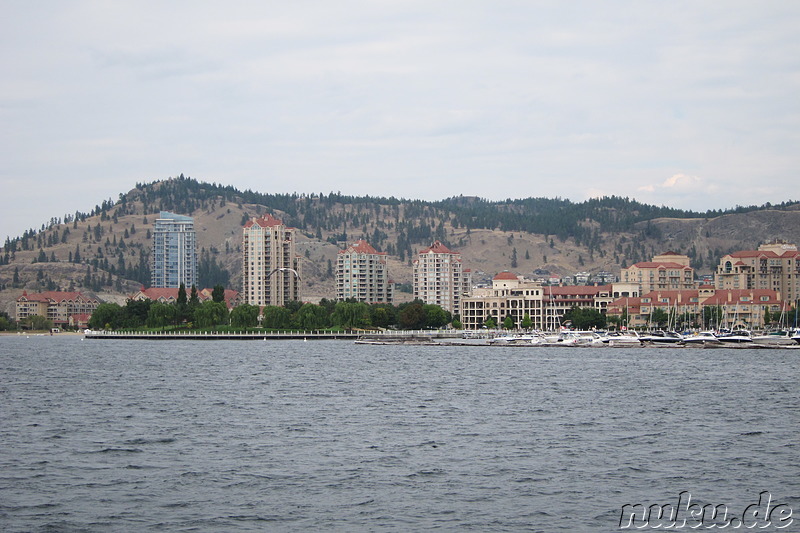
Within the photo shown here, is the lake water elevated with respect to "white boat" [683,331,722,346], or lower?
lower

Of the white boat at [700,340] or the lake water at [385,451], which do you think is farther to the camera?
the white boat at [700,340]

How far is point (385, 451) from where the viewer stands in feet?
142

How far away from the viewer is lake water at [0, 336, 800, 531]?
31641mm

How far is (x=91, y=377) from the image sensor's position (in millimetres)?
89875

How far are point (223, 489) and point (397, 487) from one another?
6254 millimetres

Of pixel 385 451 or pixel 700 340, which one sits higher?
pixel 700 340

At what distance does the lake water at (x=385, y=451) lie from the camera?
104 ft

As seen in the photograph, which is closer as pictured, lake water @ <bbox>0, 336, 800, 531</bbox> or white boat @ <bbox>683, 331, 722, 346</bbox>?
lake water @ <bbox>0, 336, 800, 531</bbox>

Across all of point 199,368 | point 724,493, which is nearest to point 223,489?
point 724,493

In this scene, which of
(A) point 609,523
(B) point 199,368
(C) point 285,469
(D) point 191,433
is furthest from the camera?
(B) point 199,368

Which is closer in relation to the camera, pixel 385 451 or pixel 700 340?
pixel 385 451

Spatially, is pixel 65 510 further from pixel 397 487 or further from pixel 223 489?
pixel 397 487

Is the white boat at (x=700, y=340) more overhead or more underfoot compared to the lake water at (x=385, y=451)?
more overhead

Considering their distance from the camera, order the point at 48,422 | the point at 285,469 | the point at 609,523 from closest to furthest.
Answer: the point at 609,523, the point at 285,469, the point at 48,422
